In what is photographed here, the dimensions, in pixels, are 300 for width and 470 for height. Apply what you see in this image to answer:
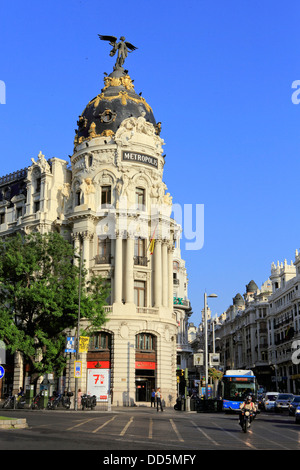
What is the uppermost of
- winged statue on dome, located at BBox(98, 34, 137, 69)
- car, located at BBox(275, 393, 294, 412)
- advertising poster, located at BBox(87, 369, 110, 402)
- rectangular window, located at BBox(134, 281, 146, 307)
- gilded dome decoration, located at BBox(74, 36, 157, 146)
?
winged statue on dome, located at BBox(98, 34, 137, 69)

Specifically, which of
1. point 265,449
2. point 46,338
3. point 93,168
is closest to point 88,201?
point 93,168

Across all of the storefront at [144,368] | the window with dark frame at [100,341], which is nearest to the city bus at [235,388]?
the storefront at [144,368]

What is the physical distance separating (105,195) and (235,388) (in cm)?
2455

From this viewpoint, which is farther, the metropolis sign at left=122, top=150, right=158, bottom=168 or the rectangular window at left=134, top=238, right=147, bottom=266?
the metropolis sign at left=122, top=150, right=158, bottom=168

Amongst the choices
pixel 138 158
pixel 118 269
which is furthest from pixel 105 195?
pixel 118 269

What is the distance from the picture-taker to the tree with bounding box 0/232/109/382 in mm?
43281

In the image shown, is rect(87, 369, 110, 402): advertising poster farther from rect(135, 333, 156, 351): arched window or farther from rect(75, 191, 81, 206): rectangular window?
rect(75, 191, 81, 206): rectangular window

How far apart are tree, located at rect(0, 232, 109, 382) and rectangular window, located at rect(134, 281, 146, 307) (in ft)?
27.7

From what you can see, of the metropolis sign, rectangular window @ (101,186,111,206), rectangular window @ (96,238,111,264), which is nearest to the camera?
rectangular window @ (96,238,111,264)

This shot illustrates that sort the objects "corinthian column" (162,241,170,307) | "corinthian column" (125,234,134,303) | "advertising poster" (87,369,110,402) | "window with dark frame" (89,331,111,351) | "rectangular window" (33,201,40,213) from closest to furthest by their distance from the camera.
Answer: "advertising poster" (87,369,110,402) < "window with dark frame" (89,331,111,351) < "corinthian column" (125,234,134,303) < "corinthian column" (162,241,170,307) < "rectangular window" (33,201,40,213)

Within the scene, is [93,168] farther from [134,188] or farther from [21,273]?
[21,273]

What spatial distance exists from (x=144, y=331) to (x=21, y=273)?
48.6 ft

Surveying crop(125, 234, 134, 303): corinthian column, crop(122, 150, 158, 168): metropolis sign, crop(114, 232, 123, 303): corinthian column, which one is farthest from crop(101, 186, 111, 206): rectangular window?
crop(125, 234, 134, 303): corinthian column
